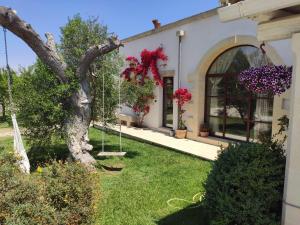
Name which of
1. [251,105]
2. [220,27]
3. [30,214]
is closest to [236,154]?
[30,214]

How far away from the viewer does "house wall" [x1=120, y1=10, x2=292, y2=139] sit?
7.74 meters

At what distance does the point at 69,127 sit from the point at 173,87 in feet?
20.5

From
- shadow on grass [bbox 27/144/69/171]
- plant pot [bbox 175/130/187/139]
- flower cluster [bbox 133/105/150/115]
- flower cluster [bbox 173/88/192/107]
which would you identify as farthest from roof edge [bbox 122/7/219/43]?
shadow on grass [bbox 27/144/69/171]

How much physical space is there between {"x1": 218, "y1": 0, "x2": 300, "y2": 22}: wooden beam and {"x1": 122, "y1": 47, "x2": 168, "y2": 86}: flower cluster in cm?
906

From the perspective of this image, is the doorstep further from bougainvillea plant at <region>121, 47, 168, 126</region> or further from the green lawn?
bougainvillea plant at <region>121, 47, 168, 126</region>

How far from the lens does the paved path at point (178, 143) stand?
8453 millimetres

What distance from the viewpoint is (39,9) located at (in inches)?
328

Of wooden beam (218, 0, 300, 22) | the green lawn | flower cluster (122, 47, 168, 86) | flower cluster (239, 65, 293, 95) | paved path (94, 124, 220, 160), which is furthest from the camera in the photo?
flower cluster (122, 47, 168, 86)

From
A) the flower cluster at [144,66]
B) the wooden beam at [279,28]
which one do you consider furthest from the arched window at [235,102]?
the wooden beam at [279,28]

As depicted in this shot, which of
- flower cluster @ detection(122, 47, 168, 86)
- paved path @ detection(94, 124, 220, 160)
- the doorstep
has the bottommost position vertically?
paved path @ detection(94, 124, 220, 160)

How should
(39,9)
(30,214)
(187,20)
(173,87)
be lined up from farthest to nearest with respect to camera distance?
(173,87), (187,20), (39,9), (30,214)

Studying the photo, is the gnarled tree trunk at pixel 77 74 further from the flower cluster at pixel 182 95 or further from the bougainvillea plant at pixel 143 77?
the bougainvillea plant at pixel 143 77

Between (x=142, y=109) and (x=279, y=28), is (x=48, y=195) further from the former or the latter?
(x=142, y=109)

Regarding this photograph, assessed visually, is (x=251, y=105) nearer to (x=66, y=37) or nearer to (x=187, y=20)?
(x=187, y=20)
